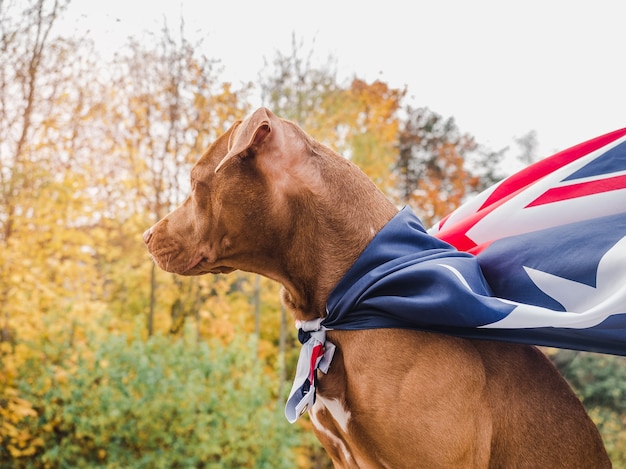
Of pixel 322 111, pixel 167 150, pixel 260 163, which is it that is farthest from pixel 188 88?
pixel 260 163

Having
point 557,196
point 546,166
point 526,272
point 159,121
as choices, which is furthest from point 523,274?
point 159,121

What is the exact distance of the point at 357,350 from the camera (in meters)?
2.33

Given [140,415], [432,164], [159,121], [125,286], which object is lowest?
[140,415]

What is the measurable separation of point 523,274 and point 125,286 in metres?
10.6

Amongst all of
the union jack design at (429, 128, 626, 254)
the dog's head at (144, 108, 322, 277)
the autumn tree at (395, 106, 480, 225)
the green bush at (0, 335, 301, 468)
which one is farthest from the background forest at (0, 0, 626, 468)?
the autumn tree at (395, 106, 480, 225)

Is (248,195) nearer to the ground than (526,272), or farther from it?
farther from it

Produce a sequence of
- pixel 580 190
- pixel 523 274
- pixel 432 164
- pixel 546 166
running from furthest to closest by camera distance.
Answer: pixel 432 164, pixel 546 166, pixel 580 190, pixel 523 274

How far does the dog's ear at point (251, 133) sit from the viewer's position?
2.35 meters

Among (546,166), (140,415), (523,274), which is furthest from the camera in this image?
(140,415)

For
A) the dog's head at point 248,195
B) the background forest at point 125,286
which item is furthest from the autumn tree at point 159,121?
the dog's head at point 248,195

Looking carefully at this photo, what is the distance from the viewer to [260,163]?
2523 millimetres

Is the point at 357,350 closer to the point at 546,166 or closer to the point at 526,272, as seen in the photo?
the point at 526,272

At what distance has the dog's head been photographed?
8.19 ft

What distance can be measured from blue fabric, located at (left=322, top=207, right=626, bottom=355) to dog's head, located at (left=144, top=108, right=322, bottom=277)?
39 cm
